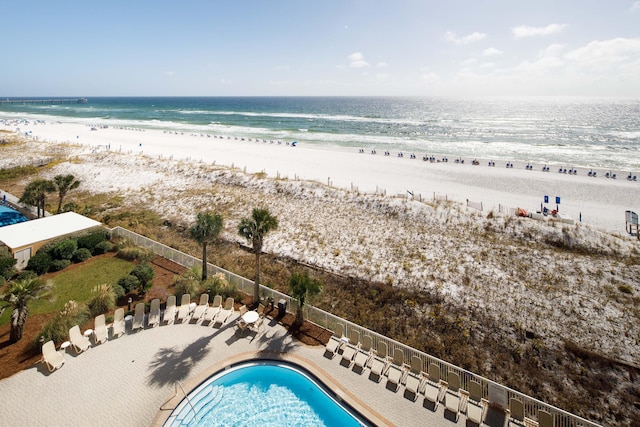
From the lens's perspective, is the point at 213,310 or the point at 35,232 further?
the point at 35,232

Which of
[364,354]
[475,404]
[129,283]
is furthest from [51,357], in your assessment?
[475,404]

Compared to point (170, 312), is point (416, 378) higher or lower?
lower

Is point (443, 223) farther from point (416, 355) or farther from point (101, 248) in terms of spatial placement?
point (101, 248)

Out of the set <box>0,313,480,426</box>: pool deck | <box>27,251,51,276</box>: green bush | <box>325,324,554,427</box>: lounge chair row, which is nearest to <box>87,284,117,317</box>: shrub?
<box>0,313,480,426</box>: pool deck

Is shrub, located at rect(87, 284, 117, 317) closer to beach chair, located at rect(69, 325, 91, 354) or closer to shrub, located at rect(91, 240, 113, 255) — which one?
beach chair, located at rect(69, 325, 91, 354)

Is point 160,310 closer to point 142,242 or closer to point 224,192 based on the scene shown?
point 142,242

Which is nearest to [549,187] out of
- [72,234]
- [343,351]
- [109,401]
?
[343,351]
